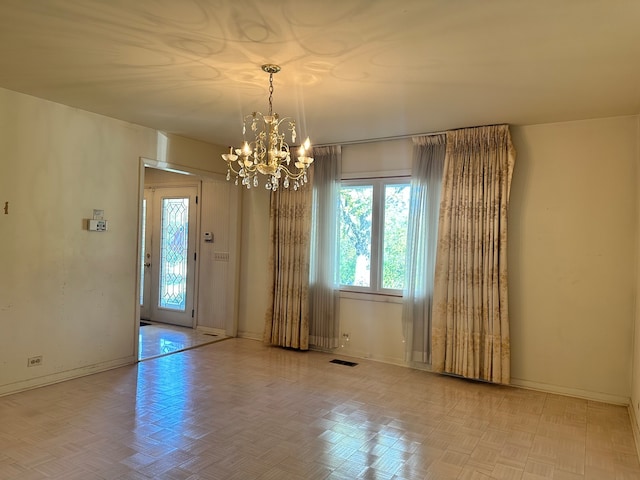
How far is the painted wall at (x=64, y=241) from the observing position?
3.87 meters

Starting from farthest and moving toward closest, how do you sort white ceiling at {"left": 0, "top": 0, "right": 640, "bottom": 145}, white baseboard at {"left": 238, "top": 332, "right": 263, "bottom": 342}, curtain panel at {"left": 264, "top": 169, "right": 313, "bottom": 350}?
white baseboard at {"left": 238, "top": 332, "right": 263, "bottom": 342}
curtain panel at {"left": 264, "top": 169, "right": 313, "bottom": 350}
white ceiling at {"left": 0, "top": 0, "right": 640, "bottom": 145}

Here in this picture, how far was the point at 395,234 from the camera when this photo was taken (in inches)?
208

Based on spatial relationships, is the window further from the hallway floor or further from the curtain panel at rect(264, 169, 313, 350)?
the hallway floor

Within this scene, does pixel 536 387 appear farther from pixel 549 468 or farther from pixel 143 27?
pixel 143 27

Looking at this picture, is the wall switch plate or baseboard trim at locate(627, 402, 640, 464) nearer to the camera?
baseboard trim at locate(627, 402, 640, 464)

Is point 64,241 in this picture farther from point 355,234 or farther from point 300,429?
point 355,234

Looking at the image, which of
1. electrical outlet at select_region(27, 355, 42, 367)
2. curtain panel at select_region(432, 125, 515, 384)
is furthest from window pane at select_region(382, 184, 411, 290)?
electrical outlet at select_region(27, 355, 42, 367)

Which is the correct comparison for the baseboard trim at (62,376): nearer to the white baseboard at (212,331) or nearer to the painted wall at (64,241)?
the painted wall at (64,241)

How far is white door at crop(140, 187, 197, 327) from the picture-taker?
6.94m

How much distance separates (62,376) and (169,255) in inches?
121

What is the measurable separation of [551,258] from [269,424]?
317 centimetres

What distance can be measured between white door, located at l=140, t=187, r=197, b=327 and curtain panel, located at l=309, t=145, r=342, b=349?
2.28 metres

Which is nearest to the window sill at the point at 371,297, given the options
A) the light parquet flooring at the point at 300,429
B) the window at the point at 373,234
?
the window at the point at 373,234

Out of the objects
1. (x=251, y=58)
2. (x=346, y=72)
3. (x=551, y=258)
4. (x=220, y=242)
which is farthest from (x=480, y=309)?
(x=220, y=242)
